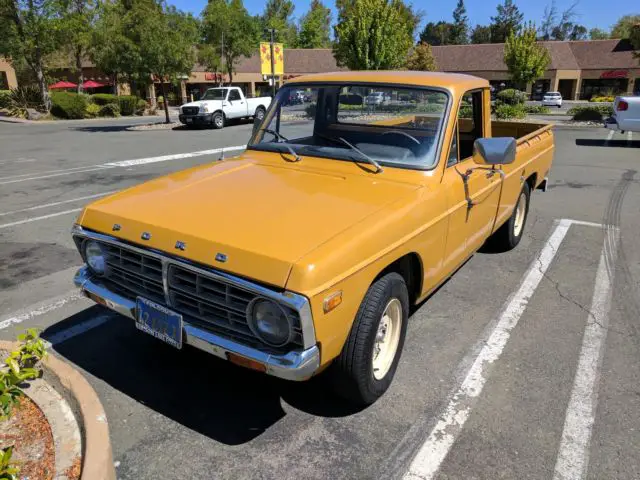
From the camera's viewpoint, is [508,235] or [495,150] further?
[508,235]

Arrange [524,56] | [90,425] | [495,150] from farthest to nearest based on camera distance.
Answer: [524,56] < [495,150] < [90,425]

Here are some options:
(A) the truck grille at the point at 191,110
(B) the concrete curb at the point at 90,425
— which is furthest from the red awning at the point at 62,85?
(B) the concrete curb at the point at 90,425

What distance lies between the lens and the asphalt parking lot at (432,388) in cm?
261

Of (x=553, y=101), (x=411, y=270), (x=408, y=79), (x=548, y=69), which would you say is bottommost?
(x=411, y=270)

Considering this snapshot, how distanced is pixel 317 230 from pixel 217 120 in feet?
70.8

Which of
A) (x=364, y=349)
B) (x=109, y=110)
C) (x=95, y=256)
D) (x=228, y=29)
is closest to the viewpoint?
(x=364, y=349)

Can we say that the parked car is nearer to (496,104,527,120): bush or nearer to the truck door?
(496,104,527,120): bush

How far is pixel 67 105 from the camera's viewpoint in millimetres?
29547

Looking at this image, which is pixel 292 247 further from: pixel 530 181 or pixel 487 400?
pixel 530 181

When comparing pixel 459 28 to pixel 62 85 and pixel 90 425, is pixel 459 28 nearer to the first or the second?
pixel 62 85

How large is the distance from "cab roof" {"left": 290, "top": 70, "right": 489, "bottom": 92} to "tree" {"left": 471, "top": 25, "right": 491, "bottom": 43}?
113913 millimetres

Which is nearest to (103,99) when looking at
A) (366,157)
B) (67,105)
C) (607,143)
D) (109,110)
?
(109,110)

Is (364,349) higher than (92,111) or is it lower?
lower

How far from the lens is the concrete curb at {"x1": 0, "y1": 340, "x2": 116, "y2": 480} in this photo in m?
2.29
